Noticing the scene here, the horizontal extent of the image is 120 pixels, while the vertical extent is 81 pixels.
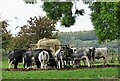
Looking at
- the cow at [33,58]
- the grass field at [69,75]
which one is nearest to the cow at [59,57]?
the cow at [33,58]

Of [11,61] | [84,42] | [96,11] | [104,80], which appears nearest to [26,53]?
[11,61]

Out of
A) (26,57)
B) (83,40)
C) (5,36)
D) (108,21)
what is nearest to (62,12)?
(108,21)

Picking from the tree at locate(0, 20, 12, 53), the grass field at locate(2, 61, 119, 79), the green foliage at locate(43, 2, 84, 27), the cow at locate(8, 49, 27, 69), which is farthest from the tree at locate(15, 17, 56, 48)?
the green foliage at locate(43, 2, 84, 27)

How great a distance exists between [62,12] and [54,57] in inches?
264

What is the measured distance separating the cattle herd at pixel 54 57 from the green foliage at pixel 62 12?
556cm

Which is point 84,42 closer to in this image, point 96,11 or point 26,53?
point 26,53

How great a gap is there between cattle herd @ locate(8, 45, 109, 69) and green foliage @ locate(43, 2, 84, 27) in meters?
5.56

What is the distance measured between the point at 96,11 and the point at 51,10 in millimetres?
1870

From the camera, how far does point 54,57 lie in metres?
17.8

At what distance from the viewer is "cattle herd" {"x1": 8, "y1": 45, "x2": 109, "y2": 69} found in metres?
17.4

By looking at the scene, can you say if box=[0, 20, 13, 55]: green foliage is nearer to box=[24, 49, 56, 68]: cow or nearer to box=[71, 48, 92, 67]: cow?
box=[24, 49, 56, 68]: cow

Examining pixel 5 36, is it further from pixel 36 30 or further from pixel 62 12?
pixel 62 12

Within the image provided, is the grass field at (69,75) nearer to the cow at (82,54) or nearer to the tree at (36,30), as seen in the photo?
the cow at (82,54)

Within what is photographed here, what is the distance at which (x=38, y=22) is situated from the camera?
25859mm
